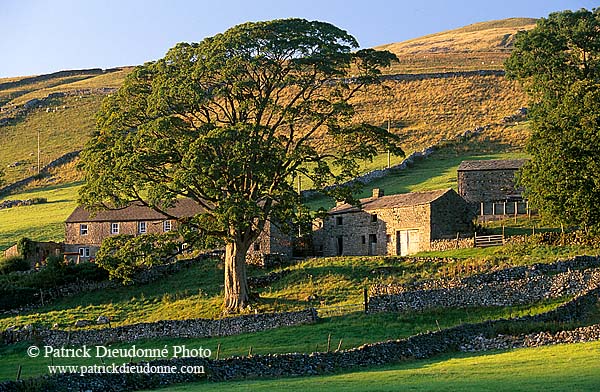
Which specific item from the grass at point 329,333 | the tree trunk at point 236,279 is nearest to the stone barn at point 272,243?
the tree trunk at point 236,279

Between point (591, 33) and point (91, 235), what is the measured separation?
131 ft

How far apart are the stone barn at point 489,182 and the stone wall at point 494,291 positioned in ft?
66.6

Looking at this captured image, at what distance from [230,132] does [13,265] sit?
24.6 metres

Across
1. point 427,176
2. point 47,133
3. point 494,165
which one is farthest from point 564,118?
point 47,133

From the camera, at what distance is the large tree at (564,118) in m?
45.7

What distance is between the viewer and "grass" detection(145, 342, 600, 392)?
71.2 feet

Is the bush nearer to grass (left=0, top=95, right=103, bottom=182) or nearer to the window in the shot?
the window

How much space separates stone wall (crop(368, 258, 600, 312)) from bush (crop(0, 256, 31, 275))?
29.0 meters

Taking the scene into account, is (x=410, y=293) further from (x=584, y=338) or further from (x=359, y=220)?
(x=359, y=220)

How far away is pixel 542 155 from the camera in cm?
4891

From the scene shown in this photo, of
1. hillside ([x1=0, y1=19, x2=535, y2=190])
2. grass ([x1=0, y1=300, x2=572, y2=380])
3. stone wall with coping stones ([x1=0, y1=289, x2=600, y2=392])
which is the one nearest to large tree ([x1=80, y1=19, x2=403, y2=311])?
grass ([x1=0, y1=300, x2=572, y2=380])

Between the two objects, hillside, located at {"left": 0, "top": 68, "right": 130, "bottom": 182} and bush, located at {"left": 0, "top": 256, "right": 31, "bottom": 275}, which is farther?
hillside, located at {"left": 0, "top": 68, "right": 130, "bottom": 182}

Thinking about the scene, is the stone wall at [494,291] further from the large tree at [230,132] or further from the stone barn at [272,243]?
the stone barn at [272,243]

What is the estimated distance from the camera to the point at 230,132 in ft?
136
